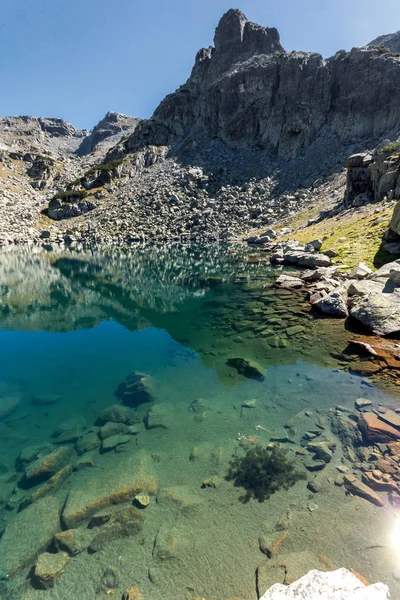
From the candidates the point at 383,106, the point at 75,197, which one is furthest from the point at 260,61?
the point at 75,197

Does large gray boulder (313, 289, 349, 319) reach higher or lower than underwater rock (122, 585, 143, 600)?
higher

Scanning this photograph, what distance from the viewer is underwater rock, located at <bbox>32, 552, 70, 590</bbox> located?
241 inches

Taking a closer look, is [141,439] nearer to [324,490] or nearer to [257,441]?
[257,441]

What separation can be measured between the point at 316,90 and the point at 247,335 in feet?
373

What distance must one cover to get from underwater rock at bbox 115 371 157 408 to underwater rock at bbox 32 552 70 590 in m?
5.78

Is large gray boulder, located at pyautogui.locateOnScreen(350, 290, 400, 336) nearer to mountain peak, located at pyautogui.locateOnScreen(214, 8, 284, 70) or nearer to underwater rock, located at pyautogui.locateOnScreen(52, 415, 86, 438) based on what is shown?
underwater rock, located at pyautogui.locateOnScreen(52, 415, 86, 438)

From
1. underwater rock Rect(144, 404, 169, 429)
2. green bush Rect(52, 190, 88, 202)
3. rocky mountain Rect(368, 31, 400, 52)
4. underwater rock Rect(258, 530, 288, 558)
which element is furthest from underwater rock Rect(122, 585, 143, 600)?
rocky mountain Rect(368, 31, 400, 52)

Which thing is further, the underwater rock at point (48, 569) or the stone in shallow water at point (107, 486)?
the stone in shallow water at point (107, 486)

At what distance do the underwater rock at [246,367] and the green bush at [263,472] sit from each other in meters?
4.62

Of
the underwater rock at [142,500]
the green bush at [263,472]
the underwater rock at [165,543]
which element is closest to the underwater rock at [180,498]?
the underwater rock at [142,500]

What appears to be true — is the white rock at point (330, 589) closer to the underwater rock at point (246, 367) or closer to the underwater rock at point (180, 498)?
the underwater rock at point (180, 498)

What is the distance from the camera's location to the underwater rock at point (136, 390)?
12483 mm

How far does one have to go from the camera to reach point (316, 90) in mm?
98688

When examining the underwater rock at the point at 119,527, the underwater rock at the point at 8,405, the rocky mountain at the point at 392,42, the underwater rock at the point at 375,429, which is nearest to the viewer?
the underwater rock at the point at 119,527
